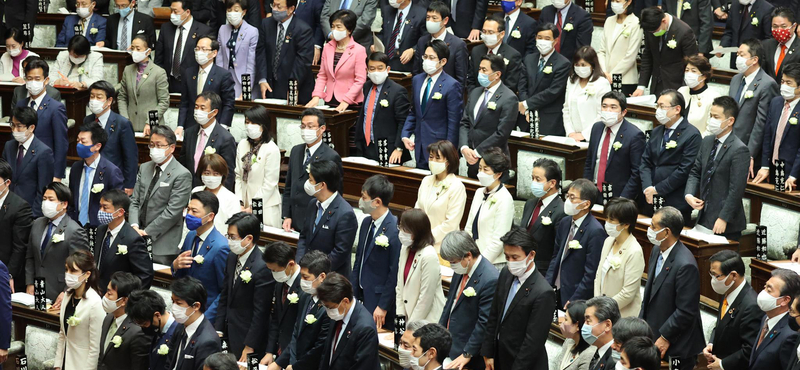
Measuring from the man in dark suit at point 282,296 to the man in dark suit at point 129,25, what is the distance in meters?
4.47

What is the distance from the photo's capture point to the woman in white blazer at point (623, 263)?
6191 millimetres

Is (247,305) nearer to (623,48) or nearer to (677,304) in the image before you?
(677,304)

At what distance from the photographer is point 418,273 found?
619cm

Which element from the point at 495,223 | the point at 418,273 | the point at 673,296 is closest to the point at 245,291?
the point at 418,273

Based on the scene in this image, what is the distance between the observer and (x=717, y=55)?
962cm

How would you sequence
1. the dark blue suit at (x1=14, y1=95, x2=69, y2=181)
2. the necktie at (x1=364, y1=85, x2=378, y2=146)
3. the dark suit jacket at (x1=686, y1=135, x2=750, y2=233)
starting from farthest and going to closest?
the dark blue suit at (x1=14, y1=95, x2=69, y2=181) < the necktie at (x1=364, y1=85, x2=378, y2=146) < the dark suit jacket at (x1=686, y1=135, x2=750, y2=233)

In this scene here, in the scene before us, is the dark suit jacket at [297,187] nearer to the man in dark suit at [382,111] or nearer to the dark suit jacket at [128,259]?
the man in dark suit at [382,111]

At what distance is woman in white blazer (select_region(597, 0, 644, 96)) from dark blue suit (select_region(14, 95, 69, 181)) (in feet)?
13.9

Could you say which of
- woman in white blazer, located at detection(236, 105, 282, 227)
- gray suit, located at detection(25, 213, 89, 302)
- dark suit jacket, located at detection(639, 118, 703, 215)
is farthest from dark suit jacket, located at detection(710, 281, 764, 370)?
gray suit, located at detection(25, 213, 89, 302)

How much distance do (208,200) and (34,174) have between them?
197 cm

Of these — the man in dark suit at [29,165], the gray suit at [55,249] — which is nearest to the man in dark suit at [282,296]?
the gray suit at [55,249]

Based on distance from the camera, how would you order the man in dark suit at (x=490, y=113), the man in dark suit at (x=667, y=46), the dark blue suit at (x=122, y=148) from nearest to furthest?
1. the man in dark suit at (x=490, y=113)
2. the dark blue suit at (x=122, y=148)
3. the man in dark suit at (x=667, y=46)

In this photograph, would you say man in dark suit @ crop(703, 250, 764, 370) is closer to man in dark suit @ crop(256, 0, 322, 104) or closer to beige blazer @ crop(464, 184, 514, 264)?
beige blazer @ crop(464, 184, 514, 264)

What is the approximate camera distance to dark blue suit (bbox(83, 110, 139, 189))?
8.35 metres
